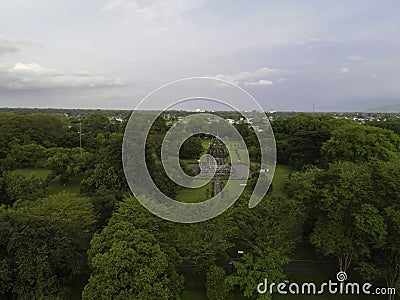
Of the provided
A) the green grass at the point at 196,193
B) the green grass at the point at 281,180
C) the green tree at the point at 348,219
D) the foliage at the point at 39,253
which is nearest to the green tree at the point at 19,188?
the foliage at the point at 39,253

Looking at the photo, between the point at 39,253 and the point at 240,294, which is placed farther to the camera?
the point at 240,294

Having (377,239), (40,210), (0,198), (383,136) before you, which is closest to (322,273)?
(377,239)

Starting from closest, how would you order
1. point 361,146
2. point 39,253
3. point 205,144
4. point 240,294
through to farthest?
point 39,253, point 240,294, point 361,146, point 205,144

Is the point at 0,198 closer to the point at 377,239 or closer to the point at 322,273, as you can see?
the point at 322,273

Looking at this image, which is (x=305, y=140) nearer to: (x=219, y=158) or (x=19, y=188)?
(x=219, y=158)

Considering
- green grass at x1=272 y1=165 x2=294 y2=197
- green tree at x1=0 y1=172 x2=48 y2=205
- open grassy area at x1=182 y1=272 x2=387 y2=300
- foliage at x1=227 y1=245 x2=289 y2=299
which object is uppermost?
green tree at x1=0 y1=172 x2=48 y2=205

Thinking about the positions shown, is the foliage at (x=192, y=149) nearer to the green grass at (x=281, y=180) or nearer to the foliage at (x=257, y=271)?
the green grass at (x=281, y=180)

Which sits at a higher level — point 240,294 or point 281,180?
point 281,180

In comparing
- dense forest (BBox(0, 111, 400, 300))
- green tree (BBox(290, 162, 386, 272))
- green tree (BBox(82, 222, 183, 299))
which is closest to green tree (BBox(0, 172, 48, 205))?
dense forest (BBox(0, 111, 400, 300))

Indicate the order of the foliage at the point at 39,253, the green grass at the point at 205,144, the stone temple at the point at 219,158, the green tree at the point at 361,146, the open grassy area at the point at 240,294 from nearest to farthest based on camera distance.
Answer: the foliage at the point at 39,253 < the open grassy area at the point at 240,294 < the green tree at the point at 361,146 < the stone temple at the point at 219,158 < the green grass at the point at 205,144

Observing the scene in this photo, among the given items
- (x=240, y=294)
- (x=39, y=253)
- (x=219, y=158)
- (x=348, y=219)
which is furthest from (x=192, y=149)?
(x=39, y=253)

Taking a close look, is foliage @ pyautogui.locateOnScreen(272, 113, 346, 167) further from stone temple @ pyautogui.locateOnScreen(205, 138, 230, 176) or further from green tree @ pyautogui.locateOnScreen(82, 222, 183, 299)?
green tree @ pyautogui.locateOnScreen(82, 222, 183, 299)
